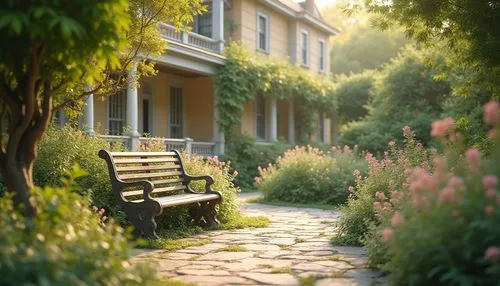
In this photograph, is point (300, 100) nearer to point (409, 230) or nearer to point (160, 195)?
point (160, 195)

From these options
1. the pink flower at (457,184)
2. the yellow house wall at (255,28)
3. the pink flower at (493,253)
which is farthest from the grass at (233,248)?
the yellow house wall at (255,28)

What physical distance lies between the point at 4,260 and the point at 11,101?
5.94 ft

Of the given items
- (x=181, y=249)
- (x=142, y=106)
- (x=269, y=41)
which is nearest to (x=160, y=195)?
(x=181, y=249)

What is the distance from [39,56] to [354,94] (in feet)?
82.3

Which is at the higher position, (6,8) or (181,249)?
(6,8)

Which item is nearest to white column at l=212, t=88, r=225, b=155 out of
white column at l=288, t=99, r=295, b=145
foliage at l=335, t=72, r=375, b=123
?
white column at l=288, t=99, r=295, b=145

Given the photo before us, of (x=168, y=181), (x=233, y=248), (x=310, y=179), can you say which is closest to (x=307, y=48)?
(x=310, y=179)

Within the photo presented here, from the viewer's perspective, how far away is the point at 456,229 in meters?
3.86

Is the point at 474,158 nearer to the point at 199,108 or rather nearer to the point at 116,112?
the point at 116,112

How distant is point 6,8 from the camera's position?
4023mm

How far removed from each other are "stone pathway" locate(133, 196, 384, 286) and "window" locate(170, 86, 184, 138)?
466 inches

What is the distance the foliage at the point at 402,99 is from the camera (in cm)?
2308

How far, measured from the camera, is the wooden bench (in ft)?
24.3

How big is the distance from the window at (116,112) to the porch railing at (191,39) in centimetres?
223
